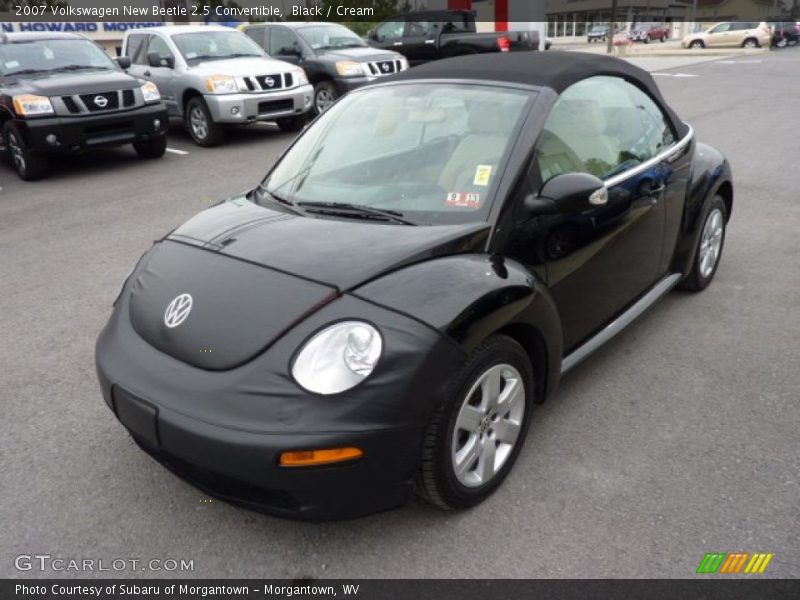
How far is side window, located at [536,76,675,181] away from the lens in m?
3.09

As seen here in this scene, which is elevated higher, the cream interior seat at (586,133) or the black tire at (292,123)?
the cream interior seat at (586,133)

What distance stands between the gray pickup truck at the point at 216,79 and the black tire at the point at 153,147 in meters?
0.89

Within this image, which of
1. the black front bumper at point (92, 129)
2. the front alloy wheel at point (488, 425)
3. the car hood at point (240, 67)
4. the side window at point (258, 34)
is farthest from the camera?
the side window at point (258, 34)

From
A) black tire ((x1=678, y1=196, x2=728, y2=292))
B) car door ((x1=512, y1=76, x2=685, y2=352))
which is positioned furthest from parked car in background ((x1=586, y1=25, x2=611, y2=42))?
car door ((x1=512, y1=76, x2=685, y2=352))

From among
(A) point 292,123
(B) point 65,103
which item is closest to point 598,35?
(A) point 292,123

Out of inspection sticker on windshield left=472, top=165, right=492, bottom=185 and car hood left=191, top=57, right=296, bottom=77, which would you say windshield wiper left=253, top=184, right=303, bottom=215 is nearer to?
inspection sticker on windshield left=472, top=165, right=492, bottom=185

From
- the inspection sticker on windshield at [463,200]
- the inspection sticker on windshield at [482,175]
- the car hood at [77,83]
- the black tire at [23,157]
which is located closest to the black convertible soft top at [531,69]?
the inspection sticker on windshield at [482,175]

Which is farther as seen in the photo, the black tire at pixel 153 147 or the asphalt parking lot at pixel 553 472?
the black tire at pixel 153 147

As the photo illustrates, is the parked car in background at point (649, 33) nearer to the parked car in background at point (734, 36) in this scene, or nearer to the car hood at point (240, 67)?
the parked car in background at point (734, 36)

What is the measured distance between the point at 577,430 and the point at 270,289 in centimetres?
155

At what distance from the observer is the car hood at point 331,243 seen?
253 cm

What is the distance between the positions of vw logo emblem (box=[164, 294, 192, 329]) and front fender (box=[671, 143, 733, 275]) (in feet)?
9.33

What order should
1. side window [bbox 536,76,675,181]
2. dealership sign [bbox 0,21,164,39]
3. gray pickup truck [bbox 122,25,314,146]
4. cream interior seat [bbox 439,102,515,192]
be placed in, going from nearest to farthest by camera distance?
1. cream interior seat [bbox 439,102,515,192]
2. side window [bbox 536,76,675,181]
3. gray pickup truck [bbox 122,25,314,146]
4. dealership sign [bbox 0,21,164,39]
